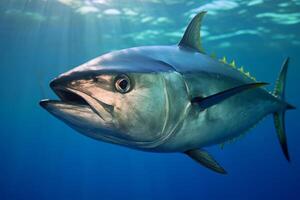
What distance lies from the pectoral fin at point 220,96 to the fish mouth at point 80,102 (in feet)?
2.77

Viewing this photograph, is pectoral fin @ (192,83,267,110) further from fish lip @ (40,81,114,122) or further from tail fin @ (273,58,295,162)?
tail fin @ (273,58,295,162)

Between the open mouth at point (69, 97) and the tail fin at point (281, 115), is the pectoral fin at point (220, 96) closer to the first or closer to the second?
the open mouth at point (69, 97)

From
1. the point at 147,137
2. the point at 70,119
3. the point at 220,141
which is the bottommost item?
the point at 220,141

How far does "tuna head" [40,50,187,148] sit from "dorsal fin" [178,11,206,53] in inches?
47.1

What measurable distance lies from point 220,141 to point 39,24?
18288mm

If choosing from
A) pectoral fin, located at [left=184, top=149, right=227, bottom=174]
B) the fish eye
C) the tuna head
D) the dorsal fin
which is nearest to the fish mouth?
the tuna head

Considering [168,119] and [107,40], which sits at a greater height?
[107,40]

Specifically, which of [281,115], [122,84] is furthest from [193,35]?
[281,115]

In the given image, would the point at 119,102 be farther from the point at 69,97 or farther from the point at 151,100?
the point at 69,97

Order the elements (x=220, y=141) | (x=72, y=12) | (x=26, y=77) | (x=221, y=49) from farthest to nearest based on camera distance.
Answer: (x=26, y=77)
(x=221, y=49)
(x=72, y=12)
(x=220, y=141)

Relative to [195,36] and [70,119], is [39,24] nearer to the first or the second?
[195,36]

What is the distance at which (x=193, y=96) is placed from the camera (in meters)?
2.89

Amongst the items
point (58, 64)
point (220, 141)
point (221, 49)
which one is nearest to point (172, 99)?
point (220, 141)

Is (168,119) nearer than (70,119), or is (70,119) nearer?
(70,119)
